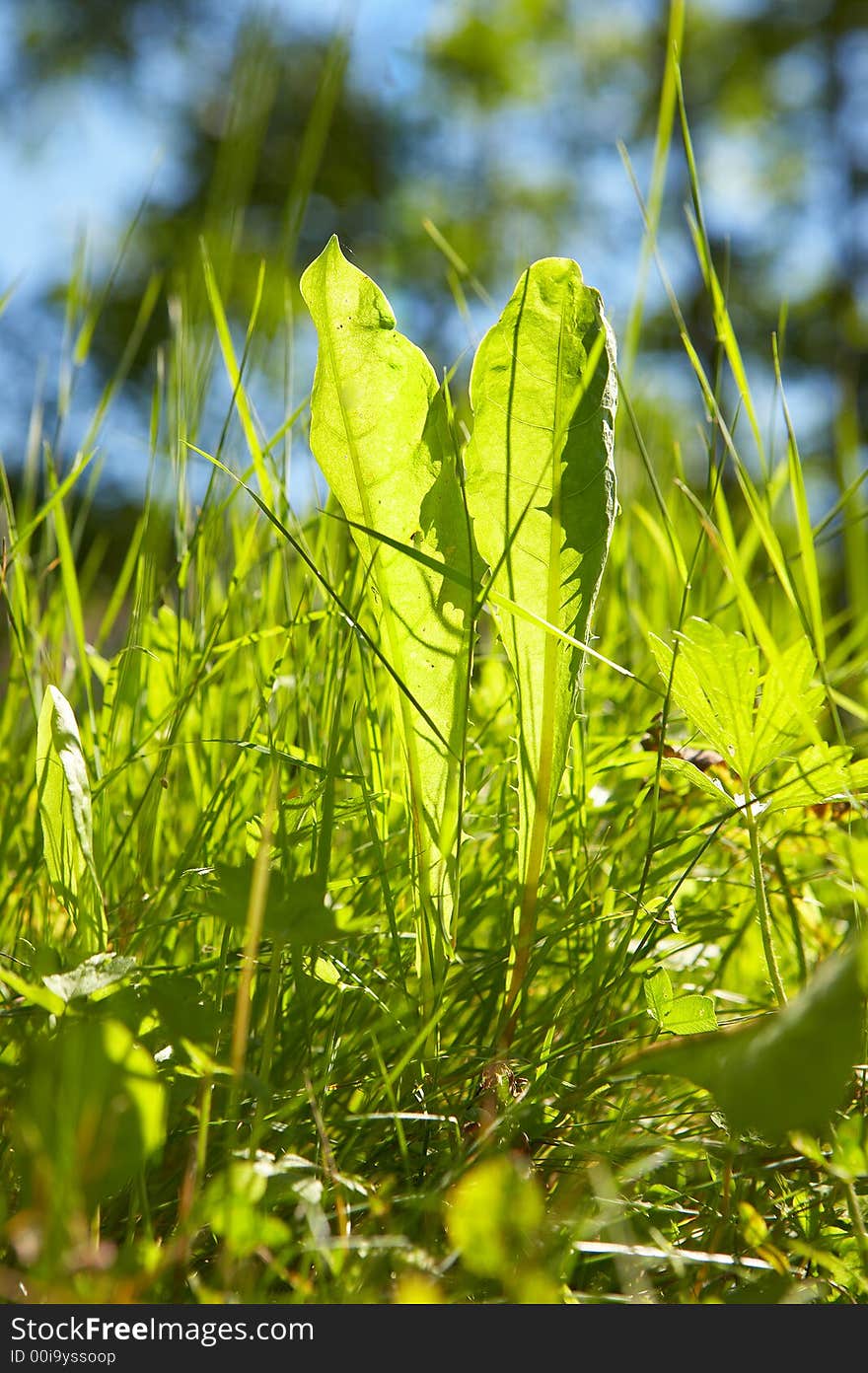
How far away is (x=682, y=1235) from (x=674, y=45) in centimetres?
54

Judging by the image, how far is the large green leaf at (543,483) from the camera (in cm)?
43

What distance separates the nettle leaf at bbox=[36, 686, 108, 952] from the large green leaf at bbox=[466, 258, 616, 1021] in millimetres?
191

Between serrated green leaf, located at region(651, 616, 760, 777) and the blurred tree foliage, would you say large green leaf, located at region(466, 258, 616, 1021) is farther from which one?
the blurred tree foliage

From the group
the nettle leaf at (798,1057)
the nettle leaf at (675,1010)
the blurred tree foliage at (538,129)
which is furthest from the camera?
the blurred tree foliage at (538,129)

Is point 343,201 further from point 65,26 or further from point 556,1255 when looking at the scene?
point 556,1255

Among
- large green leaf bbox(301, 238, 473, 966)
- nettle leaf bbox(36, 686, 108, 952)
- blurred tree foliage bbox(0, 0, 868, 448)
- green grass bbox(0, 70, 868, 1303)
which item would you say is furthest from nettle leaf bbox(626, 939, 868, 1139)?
blurred tree foliage bbox(0, 0, 868, 448)

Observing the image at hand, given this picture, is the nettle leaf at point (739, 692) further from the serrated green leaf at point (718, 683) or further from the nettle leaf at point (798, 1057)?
the nettle leaf at point (798, 1057)

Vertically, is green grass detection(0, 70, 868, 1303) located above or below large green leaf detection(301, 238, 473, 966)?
below

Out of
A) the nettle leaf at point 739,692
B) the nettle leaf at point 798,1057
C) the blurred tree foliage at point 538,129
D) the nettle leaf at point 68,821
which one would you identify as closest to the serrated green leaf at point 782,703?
the nettle leaf at point 739,692

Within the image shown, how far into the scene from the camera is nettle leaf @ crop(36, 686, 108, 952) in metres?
0.40

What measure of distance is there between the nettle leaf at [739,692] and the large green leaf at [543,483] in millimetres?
66

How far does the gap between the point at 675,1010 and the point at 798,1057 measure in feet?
0.35

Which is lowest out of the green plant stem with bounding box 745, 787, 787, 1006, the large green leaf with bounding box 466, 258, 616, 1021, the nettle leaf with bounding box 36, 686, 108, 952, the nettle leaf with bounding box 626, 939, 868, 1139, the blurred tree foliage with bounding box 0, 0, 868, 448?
the nettle leaf with bounding box 626, 939, 868, 1139

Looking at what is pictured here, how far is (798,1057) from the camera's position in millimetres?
282
